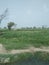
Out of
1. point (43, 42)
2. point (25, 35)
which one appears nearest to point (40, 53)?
point (43, 42)

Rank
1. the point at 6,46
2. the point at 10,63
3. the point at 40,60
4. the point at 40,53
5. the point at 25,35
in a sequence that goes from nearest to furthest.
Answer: the point at 10,63 < the point at 40,60 < the point at 40,53 < the point at 6,46 < the point at 25,35

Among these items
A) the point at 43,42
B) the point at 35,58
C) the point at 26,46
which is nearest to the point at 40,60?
the point at 35,58

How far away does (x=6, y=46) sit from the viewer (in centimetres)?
3059

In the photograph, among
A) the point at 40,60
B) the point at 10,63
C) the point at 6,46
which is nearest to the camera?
the point at 10,63

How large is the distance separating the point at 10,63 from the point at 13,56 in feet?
4.83

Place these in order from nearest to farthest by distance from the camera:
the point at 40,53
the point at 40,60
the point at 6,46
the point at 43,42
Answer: the point at 40,60 < the point at 40,53 < the point at 6,46 < the point at 43,42

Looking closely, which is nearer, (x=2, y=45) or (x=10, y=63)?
(x=10, y=63)

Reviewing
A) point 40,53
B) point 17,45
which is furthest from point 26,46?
point 40,53

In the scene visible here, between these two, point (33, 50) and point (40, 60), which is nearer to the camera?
point (40, 60)

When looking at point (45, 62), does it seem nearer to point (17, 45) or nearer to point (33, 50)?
point (33, 50)

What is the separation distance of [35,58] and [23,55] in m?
1.31

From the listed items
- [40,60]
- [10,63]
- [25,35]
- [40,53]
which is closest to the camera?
[10,63]

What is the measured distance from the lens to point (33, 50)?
1143 inches

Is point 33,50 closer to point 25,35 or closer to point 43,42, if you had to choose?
point 43,42
